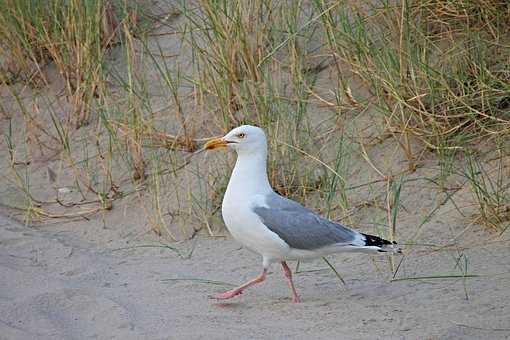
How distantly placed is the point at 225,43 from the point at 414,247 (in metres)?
2.06

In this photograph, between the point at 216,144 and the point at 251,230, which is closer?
the point at 251,230

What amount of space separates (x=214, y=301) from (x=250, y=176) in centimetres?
64

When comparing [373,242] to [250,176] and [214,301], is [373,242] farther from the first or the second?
[214,301]

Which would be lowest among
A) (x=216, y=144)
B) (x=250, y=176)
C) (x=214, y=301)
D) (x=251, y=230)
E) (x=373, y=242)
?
(x=214, y=301)

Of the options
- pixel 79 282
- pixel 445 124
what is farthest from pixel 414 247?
pixel 79 282

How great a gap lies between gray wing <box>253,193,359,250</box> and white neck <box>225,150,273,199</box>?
126 mm

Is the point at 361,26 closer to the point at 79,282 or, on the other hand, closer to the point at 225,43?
the point at 225,43

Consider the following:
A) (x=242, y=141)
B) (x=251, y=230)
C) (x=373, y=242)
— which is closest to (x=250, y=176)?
(x=242, y=141)

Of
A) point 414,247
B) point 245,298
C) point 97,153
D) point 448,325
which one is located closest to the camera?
point 448,325

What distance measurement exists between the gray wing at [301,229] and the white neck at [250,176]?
0.41ft

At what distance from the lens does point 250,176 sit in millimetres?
4895

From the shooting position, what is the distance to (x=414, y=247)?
5359mm

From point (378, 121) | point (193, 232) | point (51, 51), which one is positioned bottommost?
point (193, 232)

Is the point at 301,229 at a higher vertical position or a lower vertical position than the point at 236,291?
higher
